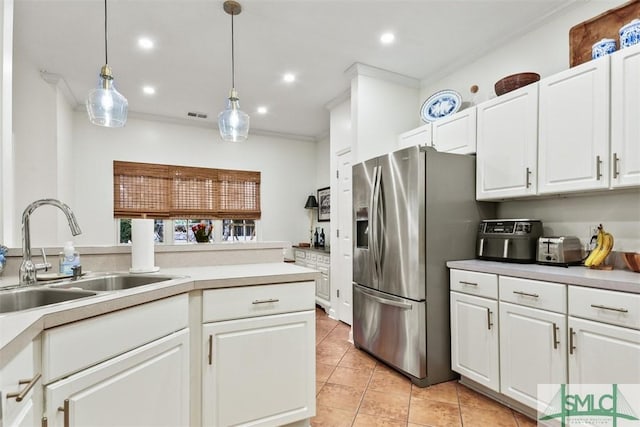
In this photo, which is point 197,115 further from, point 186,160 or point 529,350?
point 529,350

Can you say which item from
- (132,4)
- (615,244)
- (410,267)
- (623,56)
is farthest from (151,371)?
(623,56)

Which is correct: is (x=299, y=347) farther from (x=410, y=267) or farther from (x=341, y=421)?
(x=410, y=267)

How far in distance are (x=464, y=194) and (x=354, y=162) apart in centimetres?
119

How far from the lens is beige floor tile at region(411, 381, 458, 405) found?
2205 millimetres

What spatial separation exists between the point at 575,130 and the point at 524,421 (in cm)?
180

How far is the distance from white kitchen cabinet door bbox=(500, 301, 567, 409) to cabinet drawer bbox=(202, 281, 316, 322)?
127cm

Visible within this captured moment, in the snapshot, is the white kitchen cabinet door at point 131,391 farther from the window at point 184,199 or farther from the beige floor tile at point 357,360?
the window at point 184,199

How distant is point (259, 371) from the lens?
5.38 feet

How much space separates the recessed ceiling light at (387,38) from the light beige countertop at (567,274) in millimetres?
Answer: 1995

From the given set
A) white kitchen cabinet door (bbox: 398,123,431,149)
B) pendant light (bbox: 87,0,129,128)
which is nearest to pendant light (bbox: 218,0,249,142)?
pendant light (bbox: 87,0,129,128)

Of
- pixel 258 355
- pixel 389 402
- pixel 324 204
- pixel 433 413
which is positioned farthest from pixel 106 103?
pixel 324 204

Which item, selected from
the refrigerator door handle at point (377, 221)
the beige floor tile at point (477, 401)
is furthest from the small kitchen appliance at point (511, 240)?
the beige floor tile at point (477, 401)

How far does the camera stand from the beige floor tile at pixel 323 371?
8.23 feet

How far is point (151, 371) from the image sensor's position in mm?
1311
